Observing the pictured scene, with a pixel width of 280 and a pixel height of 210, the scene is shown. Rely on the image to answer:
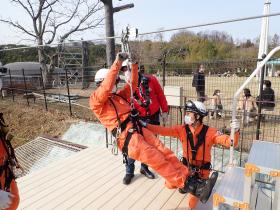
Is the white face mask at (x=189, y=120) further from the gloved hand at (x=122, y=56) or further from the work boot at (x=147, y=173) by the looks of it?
the work boot at (x=147, y=173)

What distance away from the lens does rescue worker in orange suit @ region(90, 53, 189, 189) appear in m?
2.65

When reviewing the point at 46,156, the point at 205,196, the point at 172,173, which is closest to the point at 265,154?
the point at 205,196

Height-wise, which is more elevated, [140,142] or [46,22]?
[46,22]

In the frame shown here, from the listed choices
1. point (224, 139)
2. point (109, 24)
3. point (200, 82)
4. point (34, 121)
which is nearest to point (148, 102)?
point (224, 139)

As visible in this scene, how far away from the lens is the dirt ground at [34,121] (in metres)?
8.35

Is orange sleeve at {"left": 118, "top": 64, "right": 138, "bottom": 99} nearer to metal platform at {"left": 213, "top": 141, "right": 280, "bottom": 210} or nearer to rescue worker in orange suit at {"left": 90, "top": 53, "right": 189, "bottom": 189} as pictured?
rescue worker in orange suit at {"left": 90, "top": 53, "right": 189, "bottom": 189}

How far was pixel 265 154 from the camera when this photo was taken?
2426mm

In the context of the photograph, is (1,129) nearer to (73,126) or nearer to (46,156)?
(46,156)

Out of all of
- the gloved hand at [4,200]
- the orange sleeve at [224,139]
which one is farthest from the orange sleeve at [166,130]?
the gloved hand at [4,200]

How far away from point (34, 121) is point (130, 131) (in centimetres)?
740

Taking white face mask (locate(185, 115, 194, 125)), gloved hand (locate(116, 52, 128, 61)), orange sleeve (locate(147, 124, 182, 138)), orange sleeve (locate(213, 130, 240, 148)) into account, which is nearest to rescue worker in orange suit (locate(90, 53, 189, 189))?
gloved hand (locate(116, 52, 128, 61))

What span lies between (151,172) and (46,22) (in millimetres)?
18481

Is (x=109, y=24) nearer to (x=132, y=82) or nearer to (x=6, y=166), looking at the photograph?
(x=132, y=82)

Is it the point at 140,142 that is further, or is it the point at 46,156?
the point at 46,156
